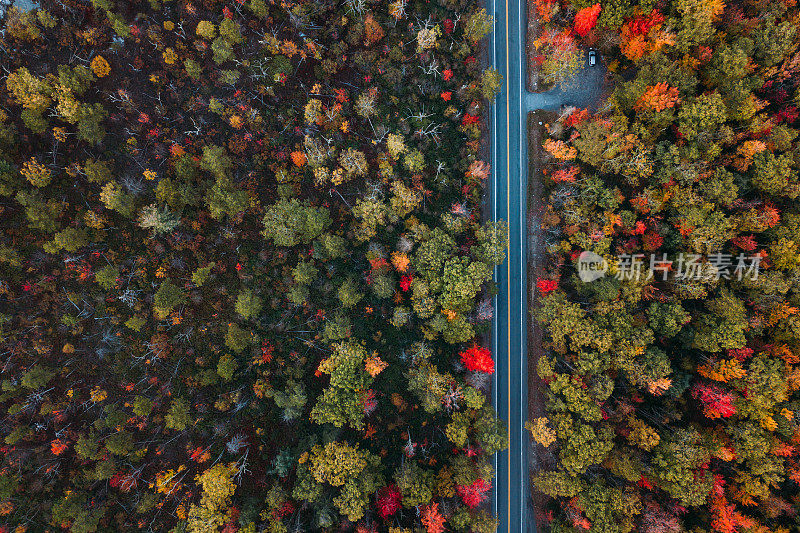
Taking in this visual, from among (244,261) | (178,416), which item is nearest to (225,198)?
(244,261)

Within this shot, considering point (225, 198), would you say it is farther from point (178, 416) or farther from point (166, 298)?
point (178, 416)

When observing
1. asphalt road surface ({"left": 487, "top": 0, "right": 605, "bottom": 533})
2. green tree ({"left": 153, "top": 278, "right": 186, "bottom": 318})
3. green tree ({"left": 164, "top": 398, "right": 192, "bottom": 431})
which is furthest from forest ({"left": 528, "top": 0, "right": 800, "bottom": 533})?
green tree ({"left": 153, "top": 278, "right": 186, "bottom": 318})

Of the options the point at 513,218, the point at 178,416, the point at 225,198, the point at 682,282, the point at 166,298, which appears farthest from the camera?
the point at 513,218

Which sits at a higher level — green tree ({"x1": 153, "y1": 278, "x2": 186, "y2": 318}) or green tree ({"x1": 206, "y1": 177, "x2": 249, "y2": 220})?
green tree ({"x1": 206, "y1": 177, "x2": 249, "y2": 220})

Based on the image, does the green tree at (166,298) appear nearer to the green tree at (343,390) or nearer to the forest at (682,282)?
the green tree at (343,390)

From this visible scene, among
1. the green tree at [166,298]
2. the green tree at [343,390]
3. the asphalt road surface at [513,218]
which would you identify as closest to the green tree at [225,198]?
the green tree at [166,298]

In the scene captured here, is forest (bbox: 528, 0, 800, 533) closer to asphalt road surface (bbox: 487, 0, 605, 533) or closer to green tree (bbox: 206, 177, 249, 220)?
asphalt road surface (bbox: 487, 0, 605, 533)

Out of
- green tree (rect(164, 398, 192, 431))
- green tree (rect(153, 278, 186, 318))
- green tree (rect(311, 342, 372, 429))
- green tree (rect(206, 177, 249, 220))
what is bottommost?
green tree (rect(164, 398, 192, 431))
